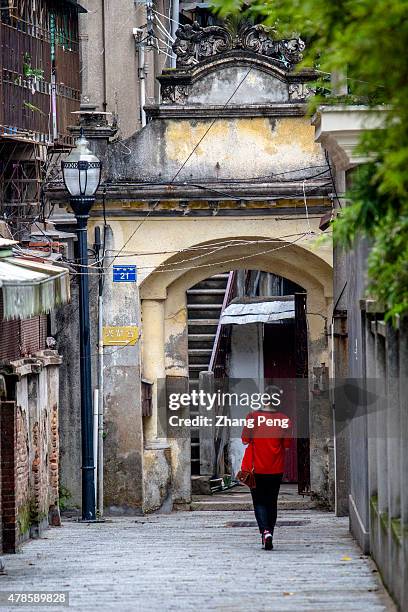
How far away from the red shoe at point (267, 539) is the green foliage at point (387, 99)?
23.6 ft

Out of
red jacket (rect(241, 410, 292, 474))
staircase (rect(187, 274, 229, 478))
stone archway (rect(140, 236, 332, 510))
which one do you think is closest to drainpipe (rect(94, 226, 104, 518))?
stone archway (rect(140, 236, 332, 510))

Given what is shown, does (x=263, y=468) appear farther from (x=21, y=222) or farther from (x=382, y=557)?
(x=21, y=222)

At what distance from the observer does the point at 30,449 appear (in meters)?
17.8

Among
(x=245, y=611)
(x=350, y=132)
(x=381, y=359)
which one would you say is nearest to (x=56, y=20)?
(x=350, y=132)

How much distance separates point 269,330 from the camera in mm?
29562

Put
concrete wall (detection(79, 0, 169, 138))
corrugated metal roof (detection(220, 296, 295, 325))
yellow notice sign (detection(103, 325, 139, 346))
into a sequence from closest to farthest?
yellow notice sign (detection(103, 325, 139, 346))
corrugated metal roof (detection(220, 296, 295, 325))
concrete wall (detection(79, 0, 169, 138))

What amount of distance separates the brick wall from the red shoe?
102 inches

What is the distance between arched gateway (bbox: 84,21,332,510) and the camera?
70.1ft

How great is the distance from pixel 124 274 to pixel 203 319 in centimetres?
652

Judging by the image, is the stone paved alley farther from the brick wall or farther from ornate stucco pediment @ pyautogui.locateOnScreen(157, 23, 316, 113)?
ornate stucco pediment @ pyautogui.locateOnScreen(157, 23, 316, 113)

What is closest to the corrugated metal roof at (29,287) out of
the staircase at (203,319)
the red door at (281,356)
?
the staircase at (203,319)

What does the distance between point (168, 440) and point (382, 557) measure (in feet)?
33.4

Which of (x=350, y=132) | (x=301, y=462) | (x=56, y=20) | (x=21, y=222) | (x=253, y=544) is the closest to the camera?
(x=350, y=132)

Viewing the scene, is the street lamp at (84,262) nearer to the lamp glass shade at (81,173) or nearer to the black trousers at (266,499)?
the lamp glass shade at (81,173)
